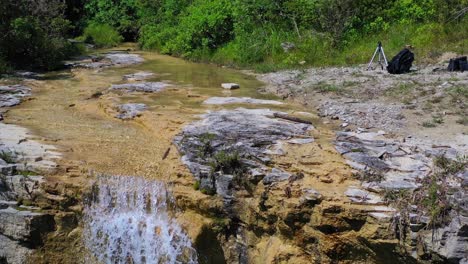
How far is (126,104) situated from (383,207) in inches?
236

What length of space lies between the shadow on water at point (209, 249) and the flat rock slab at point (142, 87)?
18.3 ft

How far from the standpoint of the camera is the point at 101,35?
23.9 m

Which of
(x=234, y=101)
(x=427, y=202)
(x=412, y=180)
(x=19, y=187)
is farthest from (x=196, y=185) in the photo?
(x=234, y=101)

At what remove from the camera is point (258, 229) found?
6.62 metres

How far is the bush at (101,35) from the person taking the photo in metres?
23.3

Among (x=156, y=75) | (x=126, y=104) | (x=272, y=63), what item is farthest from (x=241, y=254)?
(x=272, y=63)

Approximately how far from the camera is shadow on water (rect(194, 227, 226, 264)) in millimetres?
6773

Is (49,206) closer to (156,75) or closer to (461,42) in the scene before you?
(156,75)

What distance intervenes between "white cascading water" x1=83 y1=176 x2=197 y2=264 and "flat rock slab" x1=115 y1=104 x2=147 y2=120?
8.53ft

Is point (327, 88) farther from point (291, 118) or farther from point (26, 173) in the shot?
point (26, 173)

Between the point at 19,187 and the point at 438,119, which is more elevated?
the point at 438,119

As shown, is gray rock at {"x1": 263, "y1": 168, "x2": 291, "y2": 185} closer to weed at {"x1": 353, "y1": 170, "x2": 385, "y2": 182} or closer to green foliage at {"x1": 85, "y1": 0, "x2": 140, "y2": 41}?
weed at {"x1": 353, "y1": 170, "x2": 385, "y2": 182}

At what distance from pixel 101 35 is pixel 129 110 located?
1541 cm

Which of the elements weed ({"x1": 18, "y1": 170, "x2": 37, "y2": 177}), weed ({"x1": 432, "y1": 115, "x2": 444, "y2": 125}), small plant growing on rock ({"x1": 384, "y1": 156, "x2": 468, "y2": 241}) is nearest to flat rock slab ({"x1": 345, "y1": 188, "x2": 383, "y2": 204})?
small plant growing on rock ({"x1": 384, "y1": 156, "x2": 468, "y2": 241})
